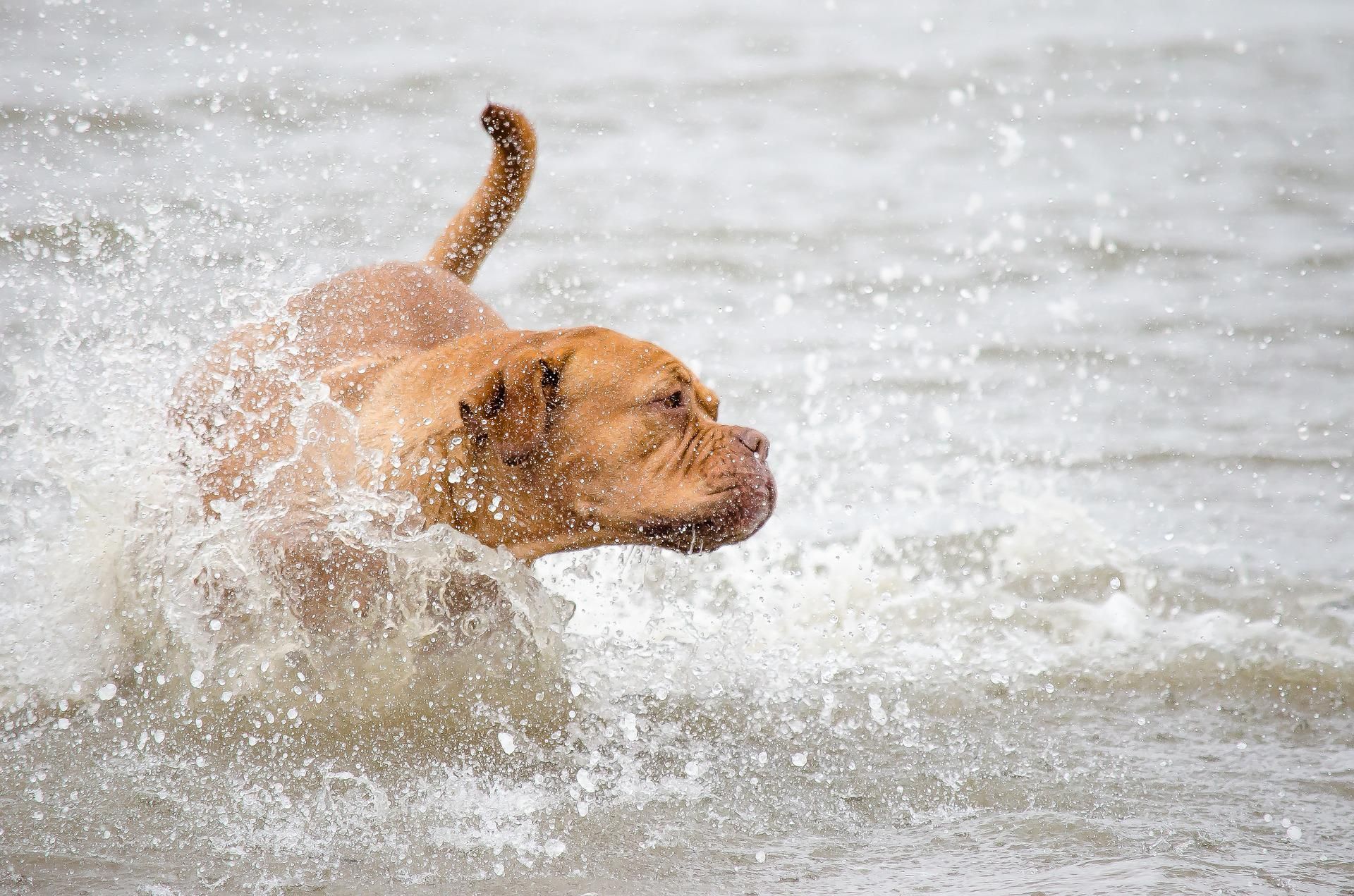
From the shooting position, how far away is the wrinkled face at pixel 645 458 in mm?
3211

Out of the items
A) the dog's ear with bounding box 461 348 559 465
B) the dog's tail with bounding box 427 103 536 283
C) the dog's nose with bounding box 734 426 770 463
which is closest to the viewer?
the dog's ear with bounding box 461 348 559 465

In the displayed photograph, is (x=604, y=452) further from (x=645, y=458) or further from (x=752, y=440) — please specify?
(x=752, y=440)

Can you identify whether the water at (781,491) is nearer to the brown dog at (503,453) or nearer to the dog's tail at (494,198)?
the brown dog at (503,453)

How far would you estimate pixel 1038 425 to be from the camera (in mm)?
6270

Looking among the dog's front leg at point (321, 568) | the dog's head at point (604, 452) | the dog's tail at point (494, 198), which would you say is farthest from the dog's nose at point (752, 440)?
the dog's tail at point (494, 198)

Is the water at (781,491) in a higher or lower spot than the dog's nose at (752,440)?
lower

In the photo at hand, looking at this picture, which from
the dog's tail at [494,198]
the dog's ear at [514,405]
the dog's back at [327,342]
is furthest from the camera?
the dog's tail at [494,198]

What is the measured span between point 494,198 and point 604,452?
5.07ft

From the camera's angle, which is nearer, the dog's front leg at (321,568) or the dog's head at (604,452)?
the dog's head at (604,452)

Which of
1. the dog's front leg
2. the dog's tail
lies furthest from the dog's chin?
the dog's tail

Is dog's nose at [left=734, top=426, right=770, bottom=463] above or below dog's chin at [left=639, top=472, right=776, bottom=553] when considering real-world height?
above

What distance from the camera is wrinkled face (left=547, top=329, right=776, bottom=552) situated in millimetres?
3211

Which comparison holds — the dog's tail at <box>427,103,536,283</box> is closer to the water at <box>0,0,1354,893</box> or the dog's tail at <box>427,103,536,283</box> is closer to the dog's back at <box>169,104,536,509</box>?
the dog's back at <box>169,104,536,509</box>

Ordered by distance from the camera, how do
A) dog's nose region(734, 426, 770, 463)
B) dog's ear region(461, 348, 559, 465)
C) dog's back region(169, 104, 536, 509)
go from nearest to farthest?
dog's ear region(461, 348, 559, 465) → dog's nose region(734, 426, 770, 463) → dog's back region(169, 104, 536, 509)
